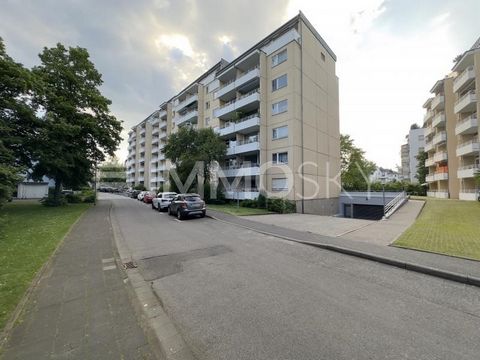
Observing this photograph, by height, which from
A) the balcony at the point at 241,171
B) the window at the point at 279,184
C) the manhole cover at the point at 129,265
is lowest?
the manhole cover at the point at 129,265

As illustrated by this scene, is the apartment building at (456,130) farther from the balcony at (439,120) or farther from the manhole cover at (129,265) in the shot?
the manhole cover at (129,265)

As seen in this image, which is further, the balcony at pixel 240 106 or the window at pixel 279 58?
the balcony at pixel 240 106

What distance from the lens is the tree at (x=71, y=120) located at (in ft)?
56.8

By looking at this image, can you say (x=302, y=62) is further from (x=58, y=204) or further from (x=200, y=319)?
(x=58, y=204)

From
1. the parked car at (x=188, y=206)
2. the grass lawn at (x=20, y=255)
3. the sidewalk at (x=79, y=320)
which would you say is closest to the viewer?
the sidewalk at (x=79, y=320)

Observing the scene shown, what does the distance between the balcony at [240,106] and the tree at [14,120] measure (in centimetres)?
1772

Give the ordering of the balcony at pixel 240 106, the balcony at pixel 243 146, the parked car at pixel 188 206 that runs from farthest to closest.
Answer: the balcony at pixel 240 106 < the balcony at pixel 243 146 < the parked car at pixel 188 206

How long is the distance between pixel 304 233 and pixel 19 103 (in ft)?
67.7

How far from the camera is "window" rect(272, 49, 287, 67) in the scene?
22.7m

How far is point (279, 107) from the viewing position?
22891 mm

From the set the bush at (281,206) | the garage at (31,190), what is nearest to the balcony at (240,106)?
the bush at (281,206)

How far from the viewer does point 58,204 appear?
21.0 meters

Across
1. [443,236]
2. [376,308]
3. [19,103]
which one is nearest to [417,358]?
[376,308]

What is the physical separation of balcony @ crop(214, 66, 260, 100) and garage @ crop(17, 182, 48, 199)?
33353 mm
